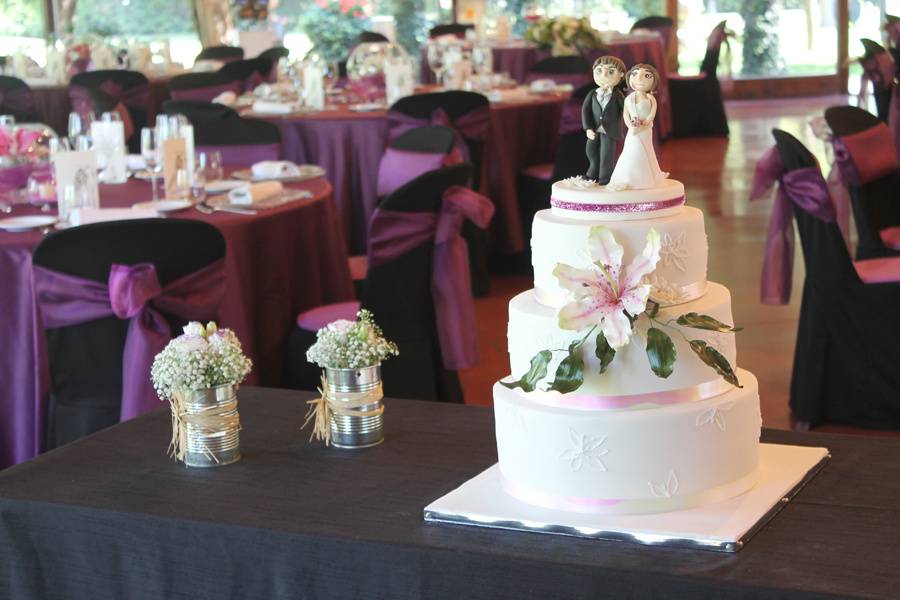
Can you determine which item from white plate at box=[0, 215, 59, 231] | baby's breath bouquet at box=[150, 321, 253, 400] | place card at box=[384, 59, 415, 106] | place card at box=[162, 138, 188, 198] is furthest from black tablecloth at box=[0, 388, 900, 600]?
place card at box=[384, 59, 415, 106]

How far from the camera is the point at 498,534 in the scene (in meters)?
1.65

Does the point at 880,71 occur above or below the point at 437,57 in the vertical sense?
below

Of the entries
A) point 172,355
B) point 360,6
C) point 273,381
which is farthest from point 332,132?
point 360,6

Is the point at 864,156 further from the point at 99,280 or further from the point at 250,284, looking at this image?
the point at 99,280

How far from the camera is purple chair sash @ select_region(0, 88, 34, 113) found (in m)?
8.16

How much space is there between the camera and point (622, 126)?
5.94 feet

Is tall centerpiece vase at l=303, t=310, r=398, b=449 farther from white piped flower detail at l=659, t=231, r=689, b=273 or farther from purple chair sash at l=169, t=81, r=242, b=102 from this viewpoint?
purple chair sash at l=169, t=81, r=242, b=102

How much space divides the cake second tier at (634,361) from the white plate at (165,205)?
7.62 ft

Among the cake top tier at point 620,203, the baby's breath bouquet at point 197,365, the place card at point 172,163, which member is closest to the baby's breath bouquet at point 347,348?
the baby's breath bouquet at point 197,365

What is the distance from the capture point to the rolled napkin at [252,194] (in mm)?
3939

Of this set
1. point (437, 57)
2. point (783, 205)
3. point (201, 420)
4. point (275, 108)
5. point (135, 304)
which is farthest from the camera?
point (437, 57)

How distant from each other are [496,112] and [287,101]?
44.5 inches

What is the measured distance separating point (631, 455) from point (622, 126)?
44 cm

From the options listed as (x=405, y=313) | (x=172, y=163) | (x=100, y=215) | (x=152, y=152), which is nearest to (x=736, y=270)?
(x=405, y=313)
